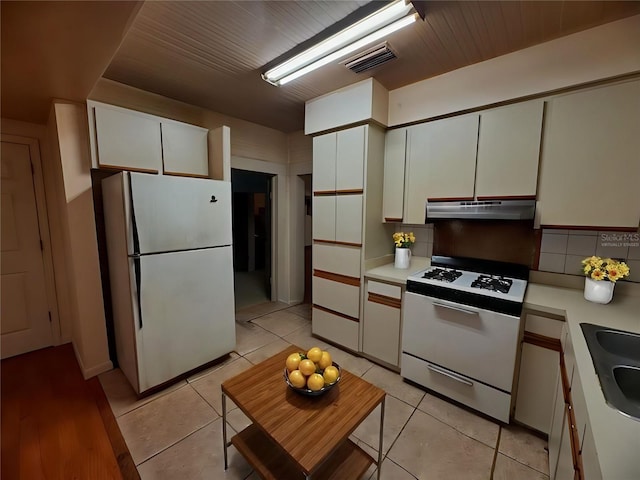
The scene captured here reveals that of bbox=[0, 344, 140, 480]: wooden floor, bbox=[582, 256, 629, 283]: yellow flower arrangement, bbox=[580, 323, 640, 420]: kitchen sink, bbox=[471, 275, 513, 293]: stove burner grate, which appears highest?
bbox=[582, 256, 629, 283]: yellow flower arrangement

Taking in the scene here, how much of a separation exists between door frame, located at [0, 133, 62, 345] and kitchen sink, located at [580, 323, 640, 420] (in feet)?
13.7

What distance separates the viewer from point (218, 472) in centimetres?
149

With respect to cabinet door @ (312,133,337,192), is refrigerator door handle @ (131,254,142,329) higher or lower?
lower

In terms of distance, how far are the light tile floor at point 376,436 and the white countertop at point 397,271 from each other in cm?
88

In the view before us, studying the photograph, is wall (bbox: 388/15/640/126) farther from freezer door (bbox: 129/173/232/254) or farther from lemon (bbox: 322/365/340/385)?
lemon (bbox: 322/365/340/385)

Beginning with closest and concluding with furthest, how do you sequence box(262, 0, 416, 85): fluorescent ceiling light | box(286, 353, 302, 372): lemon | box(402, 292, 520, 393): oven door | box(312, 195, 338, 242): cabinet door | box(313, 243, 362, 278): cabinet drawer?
box(286, 353, 302, 372): lemon → box(262, 0, 416, 85): fluorescent ceiling light → box(402, 292, 520, 393): oven door → box(313, 243, 362, 278): cabinet drawer → box(312, 195, 338, 242): cabinet door

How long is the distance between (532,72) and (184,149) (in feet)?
9.25

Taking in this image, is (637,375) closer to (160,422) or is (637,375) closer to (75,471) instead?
(160,422)

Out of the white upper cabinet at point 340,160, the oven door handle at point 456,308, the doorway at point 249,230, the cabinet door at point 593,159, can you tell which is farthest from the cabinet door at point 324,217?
the doorway at point 249,230

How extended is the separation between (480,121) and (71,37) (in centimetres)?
257

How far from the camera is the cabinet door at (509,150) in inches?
73.4

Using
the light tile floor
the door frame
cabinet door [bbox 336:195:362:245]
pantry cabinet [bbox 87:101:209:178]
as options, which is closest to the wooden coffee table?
the light tile floor

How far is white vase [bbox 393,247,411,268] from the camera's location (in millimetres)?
2582

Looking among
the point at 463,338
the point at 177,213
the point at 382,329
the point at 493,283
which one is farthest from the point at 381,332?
the point at 177,213
